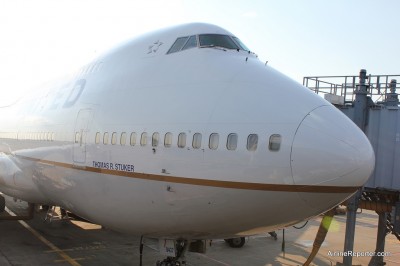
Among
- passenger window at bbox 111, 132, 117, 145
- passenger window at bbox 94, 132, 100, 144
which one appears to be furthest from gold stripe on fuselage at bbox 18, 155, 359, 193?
passenger window at bbox 94, 132, 100, 144

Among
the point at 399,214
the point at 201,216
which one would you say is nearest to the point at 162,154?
the point at 201,216

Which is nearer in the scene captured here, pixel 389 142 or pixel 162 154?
pixel 162 154

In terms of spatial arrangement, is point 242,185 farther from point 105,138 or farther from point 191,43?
point 191,43

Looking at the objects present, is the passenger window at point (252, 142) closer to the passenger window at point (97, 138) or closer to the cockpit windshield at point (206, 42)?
the cockpit windshield at point (206, 42)

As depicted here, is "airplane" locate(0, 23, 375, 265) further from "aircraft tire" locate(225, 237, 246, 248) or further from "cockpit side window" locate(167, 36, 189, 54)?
"aircraft tire" locate(225, 237, 246, 248)

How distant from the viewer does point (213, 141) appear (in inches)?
255

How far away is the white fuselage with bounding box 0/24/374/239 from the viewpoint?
5.93m

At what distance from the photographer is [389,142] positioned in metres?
11.9

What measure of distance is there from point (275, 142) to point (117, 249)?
33.1 ft

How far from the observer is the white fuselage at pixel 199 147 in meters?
5.93

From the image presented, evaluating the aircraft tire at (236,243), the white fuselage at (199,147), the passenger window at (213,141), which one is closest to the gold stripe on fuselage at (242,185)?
the white fuselage at (199,147)

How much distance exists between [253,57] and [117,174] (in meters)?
3.45

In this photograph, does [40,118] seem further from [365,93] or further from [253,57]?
[365,93]

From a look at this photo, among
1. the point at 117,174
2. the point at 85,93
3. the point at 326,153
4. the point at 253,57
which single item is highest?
the point at 253,57
